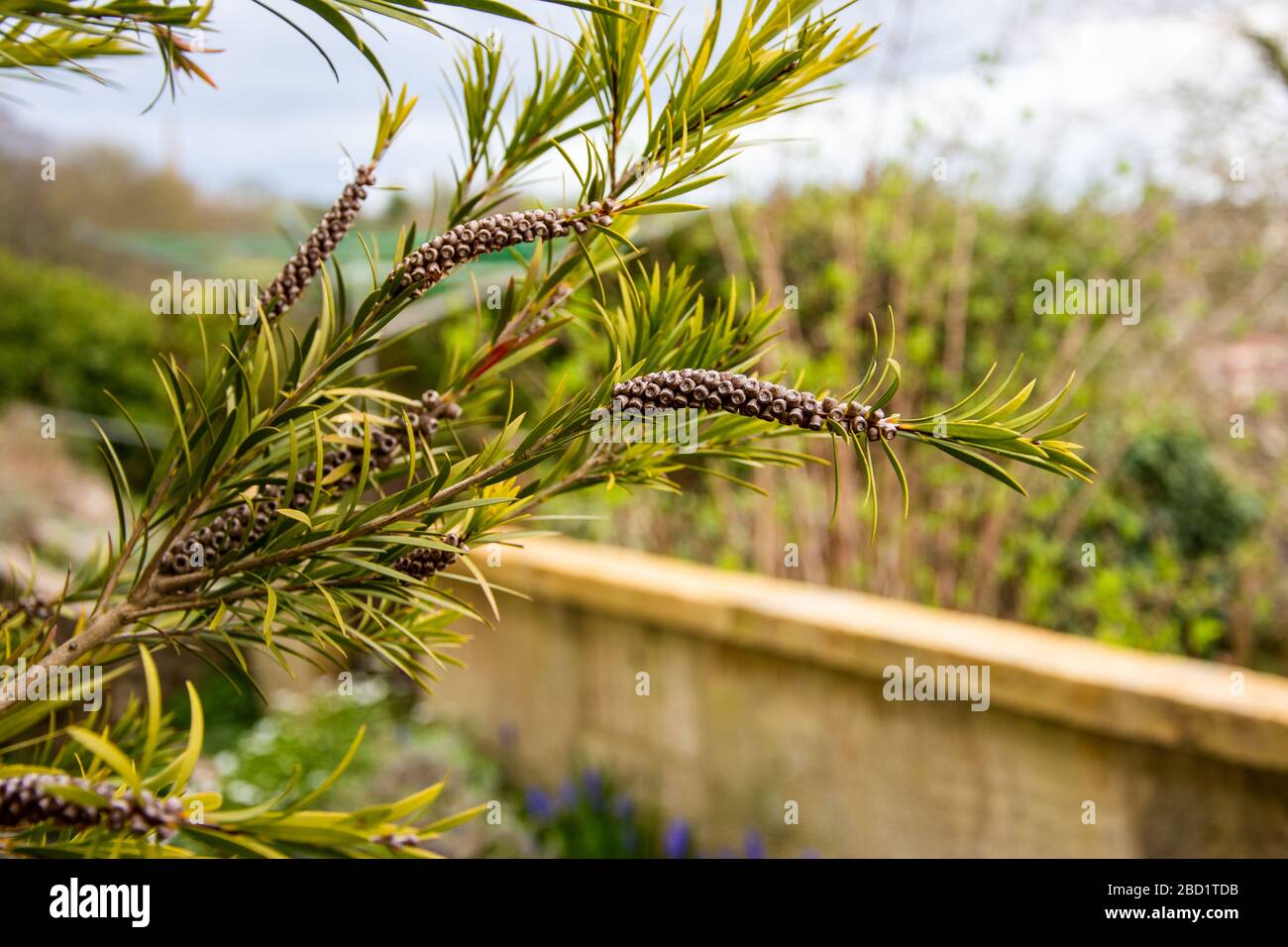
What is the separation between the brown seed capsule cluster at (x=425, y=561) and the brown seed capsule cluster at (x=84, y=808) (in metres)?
0.25

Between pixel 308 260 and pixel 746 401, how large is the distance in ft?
1.34

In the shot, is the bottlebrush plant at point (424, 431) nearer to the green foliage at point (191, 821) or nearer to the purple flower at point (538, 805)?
the green foliage at point (191, 821)

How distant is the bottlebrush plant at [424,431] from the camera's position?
0.75 m

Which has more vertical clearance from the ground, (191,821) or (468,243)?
A: (468,243)

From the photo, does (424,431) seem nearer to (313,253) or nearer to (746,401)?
(313,253)

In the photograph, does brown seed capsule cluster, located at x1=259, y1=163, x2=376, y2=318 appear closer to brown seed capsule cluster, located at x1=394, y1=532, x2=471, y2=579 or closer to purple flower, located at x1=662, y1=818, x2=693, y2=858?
brown seed capsule cluster, located at x1=394, y1=532, x2=471, y2=579

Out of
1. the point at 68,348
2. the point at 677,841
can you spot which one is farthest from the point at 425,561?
the point at 68,348

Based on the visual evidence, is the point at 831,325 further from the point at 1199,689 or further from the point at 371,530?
the point at 371,530

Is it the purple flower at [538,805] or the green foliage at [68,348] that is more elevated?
the green foliage at [68,348]

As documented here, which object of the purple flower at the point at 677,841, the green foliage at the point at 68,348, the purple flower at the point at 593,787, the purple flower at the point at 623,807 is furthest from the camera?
the green foliage at the point at 68,348

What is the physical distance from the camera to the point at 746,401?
699 millimetres

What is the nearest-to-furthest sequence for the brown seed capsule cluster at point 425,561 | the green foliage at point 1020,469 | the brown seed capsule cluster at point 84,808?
the brown seed capsule cluster at point 84,808 < the brown seed capsule cluster at point 425,561 < the green foliage at point 1020,469

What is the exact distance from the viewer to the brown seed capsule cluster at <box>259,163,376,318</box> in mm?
857

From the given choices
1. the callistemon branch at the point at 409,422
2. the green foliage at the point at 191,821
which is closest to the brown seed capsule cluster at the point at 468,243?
the callistemon branch at the point at 409,422
